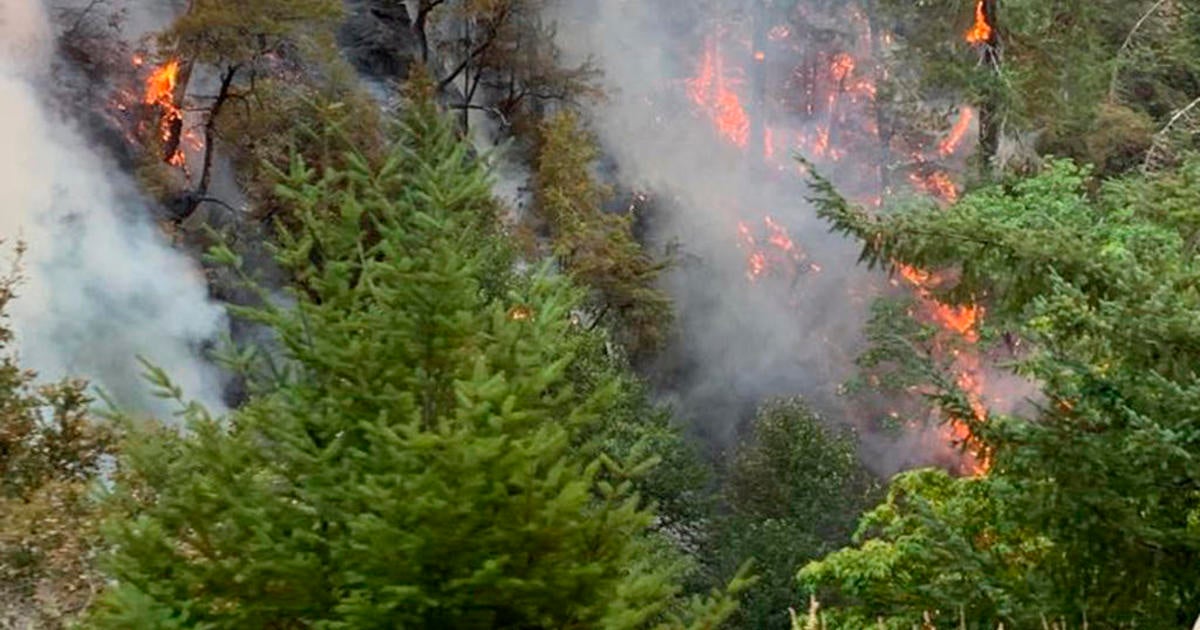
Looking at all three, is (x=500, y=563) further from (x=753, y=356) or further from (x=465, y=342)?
(x=753, y=356)

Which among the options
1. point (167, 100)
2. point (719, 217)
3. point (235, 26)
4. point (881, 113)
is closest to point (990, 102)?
point (235, 26)

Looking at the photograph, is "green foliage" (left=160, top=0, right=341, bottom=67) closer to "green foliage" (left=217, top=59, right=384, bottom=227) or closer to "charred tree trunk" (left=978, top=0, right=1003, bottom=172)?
"green foliage" (left=217, top=59, right=384, bottom=227)

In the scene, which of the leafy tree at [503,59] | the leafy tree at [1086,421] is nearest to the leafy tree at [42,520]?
the leafy tree at [1086,421]

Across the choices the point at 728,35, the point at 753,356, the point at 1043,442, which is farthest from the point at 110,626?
the point at 728,35

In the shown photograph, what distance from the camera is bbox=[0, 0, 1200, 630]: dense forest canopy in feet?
16.3

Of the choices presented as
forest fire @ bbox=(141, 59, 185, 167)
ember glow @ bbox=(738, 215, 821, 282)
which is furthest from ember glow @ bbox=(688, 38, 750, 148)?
forest fire @ bbox=(141, 59, 185, 167)

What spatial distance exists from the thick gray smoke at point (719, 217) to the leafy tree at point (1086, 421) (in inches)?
1300

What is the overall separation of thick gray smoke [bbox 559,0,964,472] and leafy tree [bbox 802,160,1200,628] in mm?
33018

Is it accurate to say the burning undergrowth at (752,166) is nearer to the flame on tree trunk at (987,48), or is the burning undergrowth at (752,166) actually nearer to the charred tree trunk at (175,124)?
the charred tree trunk at (175,124)

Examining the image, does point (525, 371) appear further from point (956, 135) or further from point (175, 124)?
point (956, 135)

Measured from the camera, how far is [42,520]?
1184cm

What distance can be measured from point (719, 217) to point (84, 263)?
2507 cm

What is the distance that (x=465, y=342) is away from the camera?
529 centimetres

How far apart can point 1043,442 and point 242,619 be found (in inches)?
181
